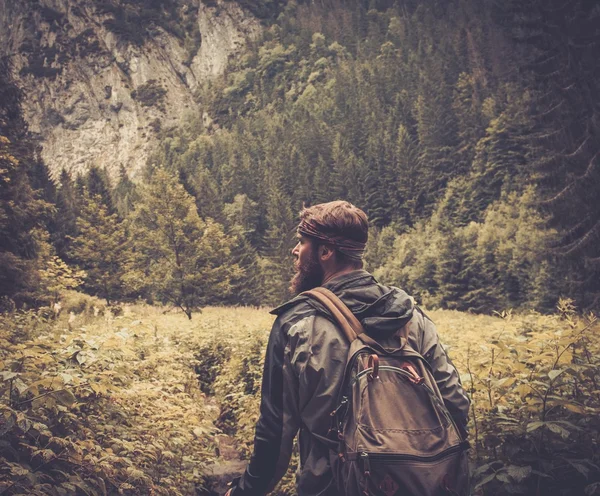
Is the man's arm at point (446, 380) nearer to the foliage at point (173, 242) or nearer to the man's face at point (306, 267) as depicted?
the man's face at point (306, 267)

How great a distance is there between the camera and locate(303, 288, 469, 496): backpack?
167 centimetres

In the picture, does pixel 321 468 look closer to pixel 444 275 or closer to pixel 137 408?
pixel 137 408

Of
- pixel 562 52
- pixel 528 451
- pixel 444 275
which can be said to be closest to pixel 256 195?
pixel 444 275

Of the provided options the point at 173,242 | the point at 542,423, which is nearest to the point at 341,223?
the point at 542,423

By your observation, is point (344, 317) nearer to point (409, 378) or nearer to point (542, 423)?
point (409, 378)

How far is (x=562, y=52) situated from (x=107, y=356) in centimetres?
1836

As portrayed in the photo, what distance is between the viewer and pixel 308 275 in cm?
237

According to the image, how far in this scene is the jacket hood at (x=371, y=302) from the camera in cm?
197

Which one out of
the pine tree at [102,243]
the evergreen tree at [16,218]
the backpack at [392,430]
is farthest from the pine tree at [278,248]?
the backpack at [392,430]

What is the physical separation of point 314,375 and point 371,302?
0.45m

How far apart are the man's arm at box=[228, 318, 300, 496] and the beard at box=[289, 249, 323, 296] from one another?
34cm

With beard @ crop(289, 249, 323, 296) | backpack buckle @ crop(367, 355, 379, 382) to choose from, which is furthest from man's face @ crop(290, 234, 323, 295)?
backpack buckle @ crop(367, 355, 379, 382)

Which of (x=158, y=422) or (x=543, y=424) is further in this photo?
(x=158, y=422)

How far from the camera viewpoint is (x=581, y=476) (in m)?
2.60
